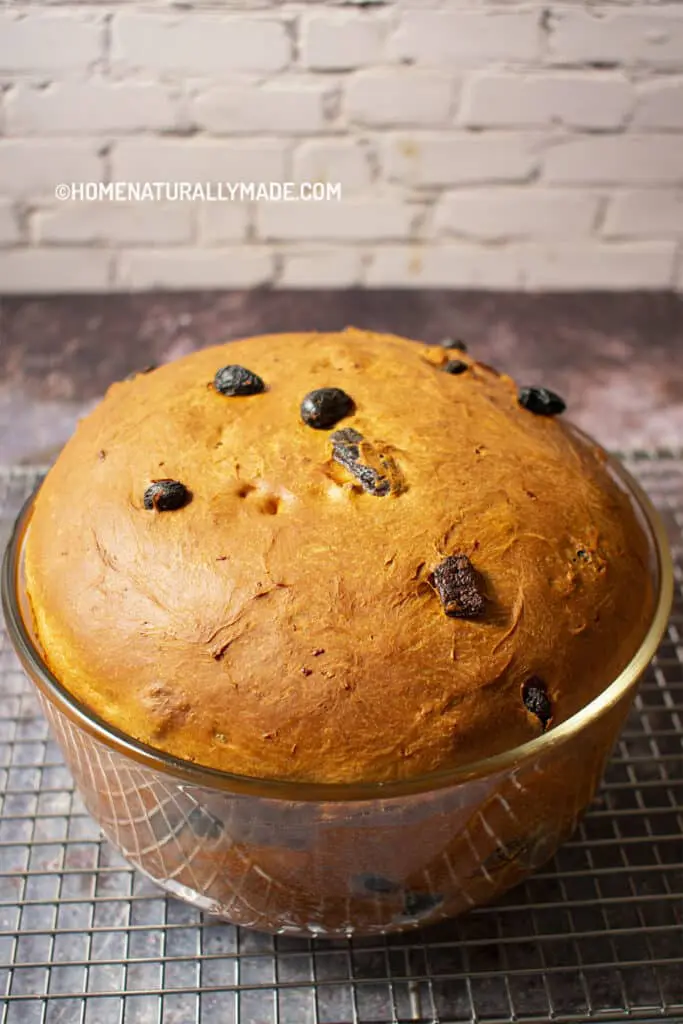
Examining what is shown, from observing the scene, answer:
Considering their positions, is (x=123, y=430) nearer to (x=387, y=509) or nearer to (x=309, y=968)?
(x=387, y=509)

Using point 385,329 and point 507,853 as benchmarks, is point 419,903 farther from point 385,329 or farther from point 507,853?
point 385,329

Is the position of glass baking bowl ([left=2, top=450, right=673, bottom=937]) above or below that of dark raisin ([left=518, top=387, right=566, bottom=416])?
below

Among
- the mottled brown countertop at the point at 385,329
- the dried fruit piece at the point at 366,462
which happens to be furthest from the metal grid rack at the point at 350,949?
the mottled brown countertop at the point at 385,329

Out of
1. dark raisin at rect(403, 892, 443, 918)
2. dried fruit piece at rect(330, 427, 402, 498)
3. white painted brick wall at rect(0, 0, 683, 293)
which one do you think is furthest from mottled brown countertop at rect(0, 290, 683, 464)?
dark raisin at rect(403, 892, 443, 918)

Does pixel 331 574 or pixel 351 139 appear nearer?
pixel 331 574

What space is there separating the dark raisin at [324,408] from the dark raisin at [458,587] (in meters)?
0.24

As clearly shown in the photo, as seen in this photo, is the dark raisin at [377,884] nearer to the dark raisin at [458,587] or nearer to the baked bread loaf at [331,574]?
the baked bread loaf at [331,574]

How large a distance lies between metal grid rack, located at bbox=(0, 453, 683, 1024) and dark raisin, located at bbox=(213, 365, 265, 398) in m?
0.57

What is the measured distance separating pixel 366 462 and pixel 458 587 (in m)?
0.19

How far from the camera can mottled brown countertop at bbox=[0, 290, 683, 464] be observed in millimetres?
2271

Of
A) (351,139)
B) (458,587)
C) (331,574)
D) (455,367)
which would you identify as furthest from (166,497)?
(351,139)

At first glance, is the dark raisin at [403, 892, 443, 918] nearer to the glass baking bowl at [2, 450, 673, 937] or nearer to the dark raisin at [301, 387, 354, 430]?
the glass baking bowl at [2, 450, 673, 937]

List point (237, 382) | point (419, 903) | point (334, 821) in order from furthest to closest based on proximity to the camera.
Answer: point (237, 382) → point (419, 903) → point (334, 821)

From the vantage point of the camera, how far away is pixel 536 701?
1.09m
